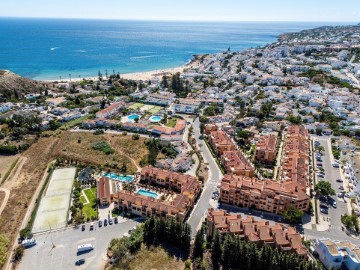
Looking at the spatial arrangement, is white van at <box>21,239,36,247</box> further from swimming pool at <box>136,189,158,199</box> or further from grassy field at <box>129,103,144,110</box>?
grassy field at <box>129,103,144,110</box>

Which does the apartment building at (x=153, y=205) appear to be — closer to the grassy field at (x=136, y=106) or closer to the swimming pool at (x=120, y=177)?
the swimming pool at (x=120, y=177)

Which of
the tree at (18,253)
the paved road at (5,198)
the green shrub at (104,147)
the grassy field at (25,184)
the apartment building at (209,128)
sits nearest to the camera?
the tree at (18,253)

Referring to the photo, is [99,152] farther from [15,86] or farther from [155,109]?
[15,86]

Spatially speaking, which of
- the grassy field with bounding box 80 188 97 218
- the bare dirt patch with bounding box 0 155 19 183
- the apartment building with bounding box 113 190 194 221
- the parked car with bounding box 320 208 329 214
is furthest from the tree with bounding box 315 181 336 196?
the bare dirt patch with bounding box 0 155 19 183

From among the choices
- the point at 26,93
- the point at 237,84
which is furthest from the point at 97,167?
the point at 237,84

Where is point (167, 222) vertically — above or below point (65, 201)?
above

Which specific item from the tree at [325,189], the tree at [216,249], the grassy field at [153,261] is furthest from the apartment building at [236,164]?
A: the grassy field at [153,261]

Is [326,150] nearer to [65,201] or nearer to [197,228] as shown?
[197,228]
